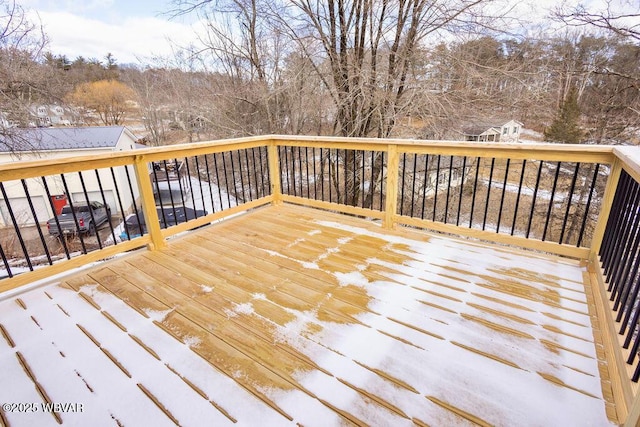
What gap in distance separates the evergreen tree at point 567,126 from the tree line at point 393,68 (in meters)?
0.04

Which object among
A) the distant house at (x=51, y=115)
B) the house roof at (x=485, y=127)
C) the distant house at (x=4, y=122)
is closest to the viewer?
the distant house at (x=4, y=122)

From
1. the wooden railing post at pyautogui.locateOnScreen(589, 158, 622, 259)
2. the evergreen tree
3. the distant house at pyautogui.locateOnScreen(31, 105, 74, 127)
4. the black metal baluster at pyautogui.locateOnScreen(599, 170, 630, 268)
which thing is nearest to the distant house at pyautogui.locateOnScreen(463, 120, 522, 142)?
the evergreen tree

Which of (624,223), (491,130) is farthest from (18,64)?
(491,130)

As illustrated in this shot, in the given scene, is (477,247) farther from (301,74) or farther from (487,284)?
(301,74)

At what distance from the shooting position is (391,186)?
9.94ft

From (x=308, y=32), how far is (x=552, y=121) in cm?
597

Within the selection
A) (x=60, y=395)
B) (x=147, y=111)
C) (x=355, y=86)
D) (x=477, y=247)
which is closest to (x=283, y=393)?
(x=60, y=395)

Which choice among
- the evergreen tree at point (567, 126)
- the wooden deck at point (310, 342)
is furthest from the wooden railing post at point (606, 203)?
the evergreen tree at point (567, 126)

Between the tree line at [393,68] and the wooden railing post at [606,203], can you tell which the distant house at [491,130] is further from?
the wooden railing post at [606,203]

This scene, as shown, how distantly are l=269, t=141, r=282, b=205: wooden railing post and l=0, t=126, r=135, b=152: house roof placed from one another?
17.1ft

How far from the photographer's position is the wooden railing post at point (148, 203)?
258 cm

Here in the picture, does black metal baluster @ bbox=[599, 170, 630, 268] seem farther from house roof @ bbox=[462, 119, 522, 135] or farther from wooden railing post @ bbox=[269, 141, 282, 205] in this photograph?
house roof @ bbox=[462, 119, 522, 135]

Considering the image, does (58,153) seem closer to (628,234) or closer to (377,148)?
(377,148)

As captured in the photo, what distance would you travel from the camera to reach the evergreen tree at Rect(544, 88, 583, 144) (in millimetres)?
7033
